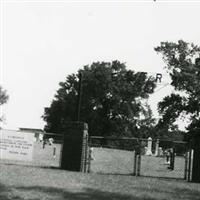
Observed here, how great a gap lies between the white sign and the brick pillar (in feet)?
5.76

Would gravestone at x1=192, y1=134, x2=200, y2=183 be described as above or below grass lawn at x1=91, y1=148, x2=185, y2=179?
above

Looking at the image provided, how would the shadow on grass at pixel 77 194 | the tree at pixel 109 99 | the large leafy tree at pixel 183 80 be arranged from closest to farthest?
1. the shadow on grass at pixel 77 194
2. the large leafy tree at pixel 183 80
3. the tree at pixel 109 99

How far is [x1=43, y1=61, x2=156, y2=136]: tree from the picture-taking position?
8562 cm

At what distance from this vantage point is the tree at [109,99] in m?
85.6

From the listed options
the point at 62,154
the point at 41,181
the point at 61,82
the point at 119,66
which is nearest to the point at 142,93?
the point at 119,66

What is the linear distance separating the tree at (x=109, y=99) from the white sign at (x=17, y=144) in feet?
202

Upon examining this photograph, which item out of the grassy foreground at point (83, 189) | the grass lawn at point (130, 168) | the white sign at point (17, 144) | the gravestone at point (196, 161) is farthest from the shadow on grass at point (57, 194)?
the white sign at point (17, 144)

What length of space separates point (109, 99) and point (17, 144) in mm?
64415

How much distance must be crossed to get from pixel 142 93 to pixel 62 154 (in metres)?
68.2

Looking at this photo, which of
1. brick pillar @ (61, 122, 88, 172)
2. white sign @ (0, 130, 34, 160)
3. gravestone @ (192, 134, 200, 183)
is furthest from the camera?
white sign @ (0, 130, 34, 160)

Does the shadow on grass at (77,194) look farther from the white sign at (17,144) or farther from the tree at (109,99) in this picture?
the tree at (109,99)

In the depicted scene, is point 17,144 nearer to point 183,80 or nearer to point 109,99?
point 183,80

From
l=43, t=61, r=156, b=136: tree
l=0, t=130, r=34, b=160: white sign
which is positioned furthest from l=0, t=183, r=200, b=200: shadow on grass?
l=43, t=61, r=156, b=136: tree

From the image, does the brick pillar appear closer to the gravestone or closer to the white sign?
the white sign
